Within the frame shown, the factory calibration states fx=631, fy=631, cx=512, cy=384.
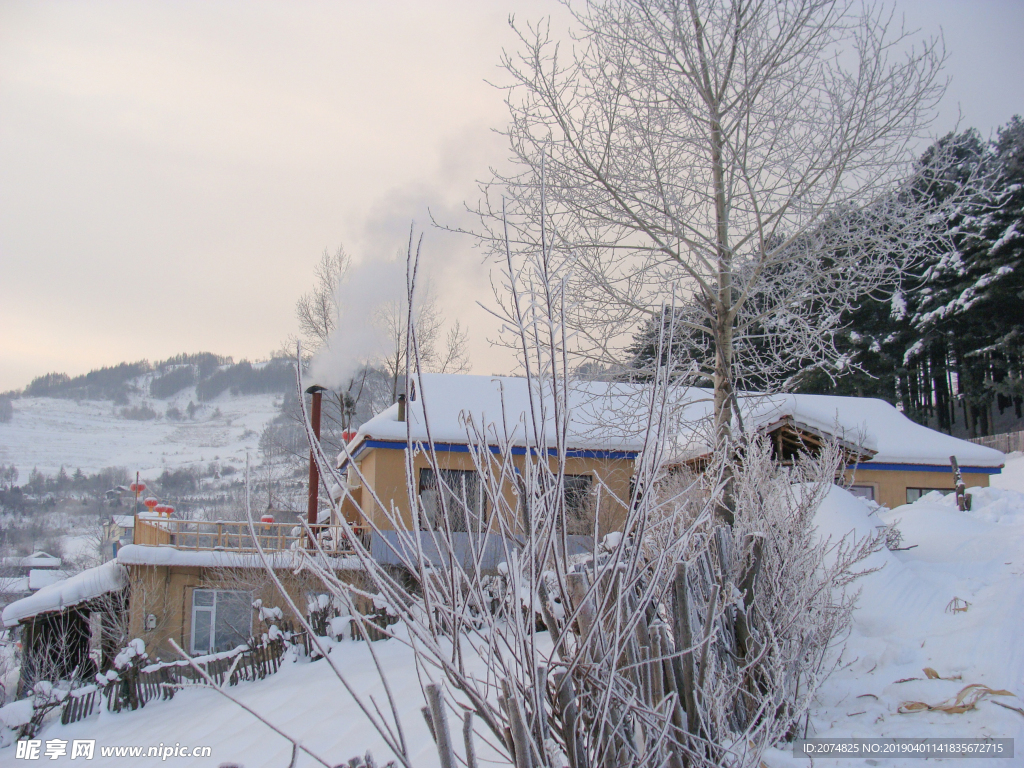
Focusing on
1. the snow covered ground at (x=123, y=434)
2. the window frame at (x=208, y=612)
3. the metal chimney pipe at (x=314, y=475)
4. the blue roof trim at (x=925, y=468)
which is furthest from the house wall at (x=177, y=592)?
the snow covered ground at (x=123, y=434)

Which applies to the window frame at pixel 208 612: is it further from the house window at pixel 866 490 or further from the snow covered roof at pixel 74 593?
the house window at pixel 866 490

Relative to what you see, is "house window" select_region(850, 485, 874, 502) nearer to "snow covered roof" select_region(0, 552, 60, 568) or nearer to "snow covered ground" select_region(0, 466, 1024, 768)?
"snow covered ground" select_region(0, 466, 1024, 768)

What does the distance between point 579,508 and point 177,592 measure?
366 inches

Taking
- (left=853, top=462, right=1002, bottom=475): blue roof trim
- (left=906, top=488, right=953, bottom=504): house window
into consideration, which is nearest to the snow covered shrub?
(left=853, top=462, right=1002, bottom=475): blue roof trim

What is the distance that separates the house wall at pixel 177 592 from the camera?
1347 cm

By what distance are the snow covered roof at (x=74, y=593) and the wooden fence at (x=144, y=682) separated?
9.53ft

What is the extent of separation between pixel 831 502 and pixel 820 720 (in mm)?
3757

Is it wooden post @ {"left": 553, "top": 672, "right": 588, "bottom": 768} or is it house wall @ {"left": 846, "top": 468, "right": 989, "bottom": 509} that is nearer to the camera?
wooden post @ {"left": 553, "top": 672, "right": 588, "bottom": 768}

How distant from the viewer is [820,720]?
4934mm

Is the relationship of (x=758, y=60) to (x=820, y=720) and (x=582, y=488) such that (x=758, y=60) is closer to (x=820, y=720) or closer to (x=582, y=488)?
(x=820, y=720)

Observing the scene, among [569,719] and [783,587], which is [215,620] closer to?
[783,587]

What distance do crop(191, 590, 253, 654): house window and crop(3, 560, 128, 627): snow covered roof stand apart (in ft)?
5.67

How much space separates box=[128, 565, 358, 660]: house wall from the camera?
13469mm

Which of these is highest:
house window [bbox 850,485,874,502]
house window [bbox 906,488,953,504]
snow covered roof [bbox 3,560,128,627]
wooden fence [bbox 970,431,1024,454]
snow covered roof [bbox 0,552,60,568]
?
wooden fence [bbox 970,431,1024,454]
